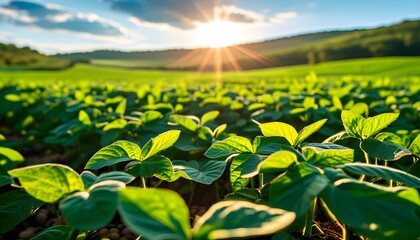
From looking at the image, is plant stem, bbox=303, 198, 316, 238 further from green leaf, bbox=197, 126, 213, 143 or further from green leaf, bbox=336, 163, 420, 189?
green leaf, bbox=197, 126, 213, 143

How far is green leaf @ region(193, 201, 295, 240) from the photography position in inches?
27.3

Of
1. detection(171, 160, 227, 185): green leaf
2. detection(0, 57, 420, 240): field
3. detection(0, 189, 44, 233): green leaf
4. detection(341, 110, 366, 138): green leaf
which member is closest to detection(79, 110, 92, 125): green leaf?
detection(0, 57, 420, 240): field

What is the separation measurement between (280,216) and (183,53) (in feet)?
275

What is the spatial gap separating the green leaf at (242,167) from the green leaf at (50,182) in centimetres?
46

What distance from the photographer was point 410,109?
3211 mm

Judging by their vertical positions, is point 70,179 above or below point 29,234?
above

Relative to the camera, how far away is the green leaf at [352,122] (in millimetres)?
1357

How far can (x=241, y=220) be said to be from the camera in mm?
714

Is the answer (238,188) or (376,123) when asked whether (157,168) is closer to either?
(238,188)

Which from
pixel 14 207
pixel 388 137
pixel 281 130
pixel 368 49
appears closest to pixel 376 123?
pixel 388 137

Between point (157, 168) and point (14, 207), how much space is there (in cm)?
56

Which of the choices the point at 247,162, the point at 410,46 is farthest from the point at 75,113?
the point at 410,46

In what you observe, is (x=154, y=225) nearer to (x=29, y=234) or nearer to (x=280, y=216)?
(x=280, y=216)

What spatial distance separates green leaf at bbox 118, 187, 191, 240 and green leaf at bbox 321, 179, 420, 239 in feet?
1.14
